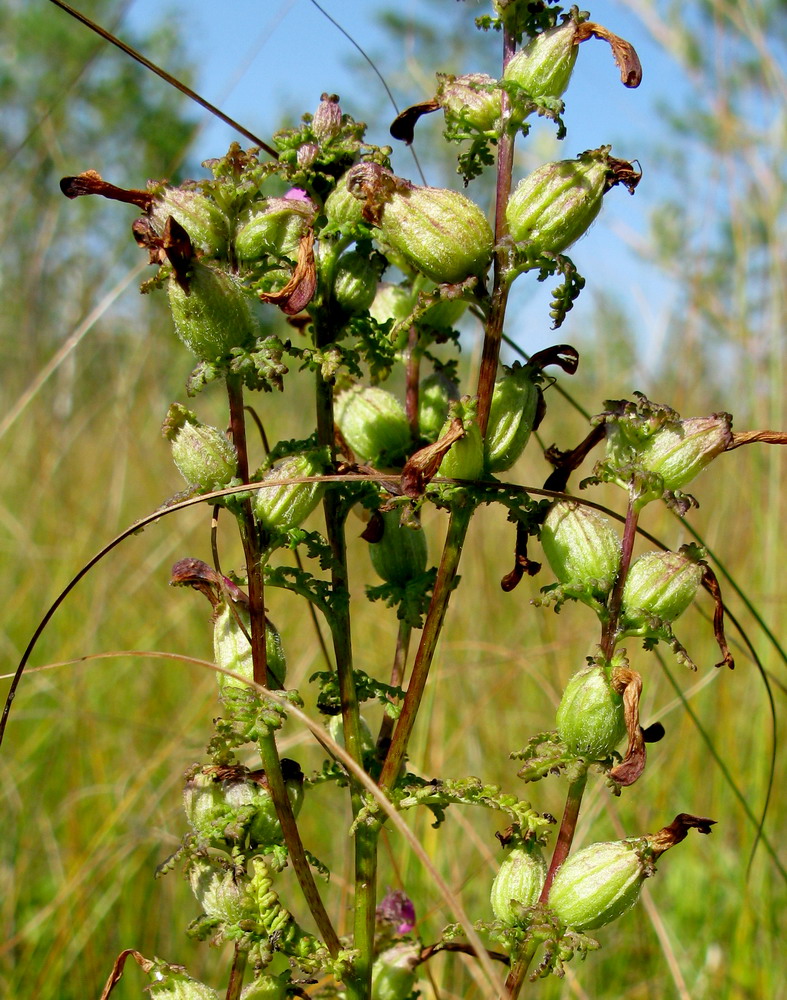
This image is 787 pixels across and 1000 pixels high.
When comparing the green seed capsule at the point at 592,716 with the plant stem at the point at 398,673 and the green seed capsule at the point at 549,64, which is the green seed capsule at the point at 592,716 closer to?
the plant stem at the point at 398,673

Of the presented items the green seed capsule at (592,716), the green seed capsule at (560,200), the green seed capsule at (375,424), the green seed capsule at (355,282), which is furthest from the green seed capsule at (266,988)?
the green seed capsule at (560,200)

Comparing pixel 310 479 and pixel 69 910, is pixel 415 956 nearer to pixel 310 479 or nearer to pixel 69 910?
pixel 310 479

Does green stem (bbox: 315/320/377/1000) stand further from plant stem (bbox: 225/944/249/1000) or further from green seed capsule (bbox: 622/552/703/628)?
green seed capsule (bbox: 622/552/703/628)

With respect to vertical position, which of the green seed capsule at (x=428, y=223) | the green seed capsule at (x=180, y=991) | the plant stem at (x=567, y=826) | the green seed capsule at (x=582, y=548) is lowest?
the green seed capsule at (x=180, y=991)

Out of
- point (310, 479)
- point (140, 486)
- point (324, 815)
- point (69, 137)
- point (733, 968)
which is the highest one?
point (69, 137)

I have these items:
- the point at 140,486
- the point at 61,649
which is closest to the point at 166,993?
the point at 61,649

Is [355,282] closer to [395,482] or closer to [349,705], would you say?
[395,482]

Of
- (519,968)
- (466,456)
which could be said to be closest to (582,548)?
(466,456)
